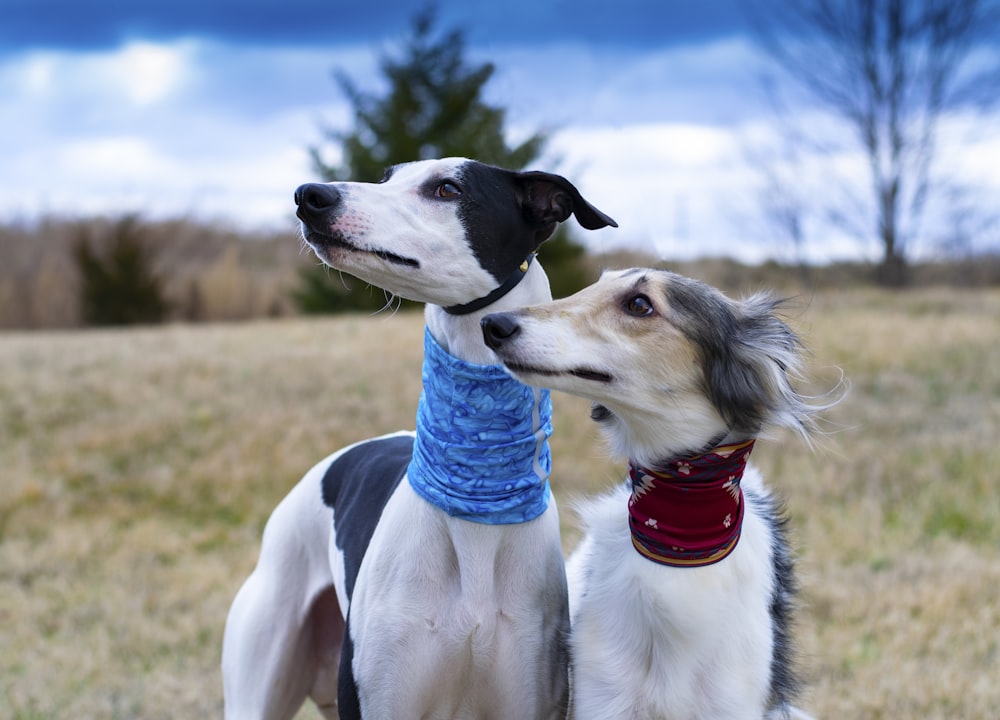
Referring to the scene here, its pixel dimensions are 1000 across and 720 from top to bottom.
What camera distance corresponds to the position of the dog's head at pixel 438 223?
290 cm

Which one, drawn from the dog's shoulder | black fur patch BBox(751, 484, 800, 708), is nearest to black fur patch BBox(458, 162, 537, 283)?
the dog's shoulder

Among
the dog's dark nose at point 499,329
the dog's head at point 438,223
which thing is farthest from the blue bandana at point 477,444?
the dog's dark nose at point 499,329

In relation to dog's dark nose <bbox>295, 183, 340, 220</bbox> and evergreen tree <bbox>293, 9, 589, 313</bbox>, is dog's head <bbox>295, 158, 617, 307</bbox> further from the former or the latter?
evergreen tree <bbox>293, 9, 589, 313</bbox>

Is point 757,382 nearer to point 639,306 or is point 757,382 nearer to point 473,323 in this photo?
point 639,306

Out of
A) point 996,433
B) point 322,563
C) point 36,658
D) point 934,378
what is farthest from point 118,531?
point 934,378

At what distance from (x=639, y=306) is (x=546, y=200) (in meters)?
0.56

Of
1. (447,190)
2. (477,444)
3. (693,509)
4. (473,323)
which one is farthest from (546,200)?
(693,509)

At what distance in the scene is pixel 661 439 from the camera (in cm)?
301

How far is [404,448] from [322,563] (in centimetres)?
54

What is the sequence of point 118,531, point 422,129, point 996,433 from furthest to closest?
point 422,129, point 996,433, point 118,531

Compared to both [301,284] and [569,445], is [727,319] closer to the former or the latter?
[569,445]

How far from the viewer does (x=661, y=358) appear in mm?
2900

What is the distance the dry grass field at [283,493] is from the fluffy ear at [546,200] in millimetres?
836

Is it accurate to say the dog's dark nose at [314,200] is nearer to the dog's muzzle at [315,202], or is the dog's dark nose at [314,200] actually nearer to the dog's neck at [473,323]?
the dog's muzzle at [315,202]
